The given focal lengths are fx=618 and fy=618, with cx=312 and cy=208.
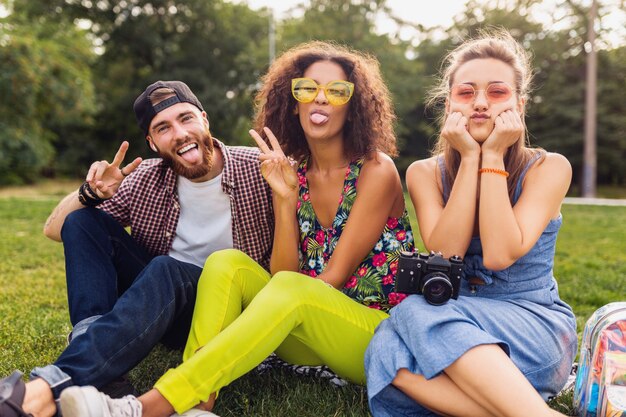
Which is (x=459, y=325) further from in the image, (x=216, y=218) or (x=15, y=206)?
(x=15, y=206)

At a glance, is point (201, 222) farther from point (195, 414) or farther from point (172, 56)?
point (172, 56)

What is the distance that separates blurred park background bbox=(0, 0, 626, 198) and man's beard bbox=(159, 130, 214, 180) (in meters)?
21.5

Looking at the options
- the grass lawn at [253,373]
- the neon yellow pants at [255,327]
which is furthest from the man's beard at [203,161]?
the grass lawn at [253,373]

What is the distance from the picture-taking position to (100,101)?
27.1m

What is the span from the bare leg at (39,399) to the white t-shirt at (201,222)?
1.21 metres

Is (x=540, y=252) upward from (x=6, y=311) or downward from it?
upward

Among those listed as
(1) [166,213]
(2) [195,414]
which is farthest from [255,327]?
(1) [166,213]

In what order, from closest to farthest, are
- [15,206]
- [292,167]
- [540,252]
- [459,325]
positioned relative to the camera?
[459,325] → [540,252] → [292,167] → [15,206]

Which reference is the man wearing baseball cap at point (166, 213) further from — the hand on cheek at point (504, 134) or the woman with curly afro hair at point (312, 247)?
the hand on cheek at point (504, 134)

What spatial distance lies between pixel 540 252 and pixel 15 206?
11.0 metres

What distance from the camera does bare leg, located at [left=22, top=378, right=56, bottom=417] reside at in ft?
6.76

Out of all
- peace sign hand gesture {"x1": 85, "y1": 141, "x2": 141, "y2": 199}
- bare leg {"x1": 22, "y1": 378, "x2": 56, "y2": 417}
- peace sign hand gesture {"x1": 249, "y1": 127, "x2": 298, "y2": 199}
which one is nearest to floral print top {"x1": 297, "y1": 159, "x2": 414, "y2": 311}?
peace sign hand gesture {"x1": 249, "y1": 127, "x2": 298, "y2": 199}

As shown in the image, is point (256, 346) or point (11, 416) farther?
point (256, 346)

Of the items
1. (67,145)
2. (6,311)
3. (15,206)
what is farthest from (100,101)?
(6,311)
